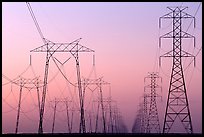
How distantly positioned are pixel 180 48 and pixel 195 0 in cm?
2787

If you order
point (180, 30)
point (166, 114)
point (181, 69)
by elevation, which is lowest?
point (166, 114)

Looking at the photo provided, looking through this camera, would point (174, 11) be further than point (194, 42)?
Yes

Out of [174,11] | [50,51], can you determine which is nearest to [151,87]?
[174,11]

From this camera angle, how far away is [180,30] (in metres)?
43.1

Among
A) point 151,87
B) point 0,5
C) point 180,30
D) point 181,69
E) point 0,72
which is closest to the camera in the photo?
point 0,5

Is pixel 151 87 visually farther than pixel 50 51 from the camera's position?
Yes

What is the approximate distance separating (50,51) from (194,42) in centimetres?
1107

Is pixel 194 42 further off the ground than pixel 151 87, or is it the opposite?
pixel 194 42

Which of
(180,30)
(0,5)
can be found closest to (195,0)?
(0,5)

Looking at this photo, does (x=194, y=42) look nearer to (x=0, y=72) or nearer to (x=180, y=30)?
(x=180, y=30)

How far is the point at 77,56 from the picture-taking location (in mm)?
43688

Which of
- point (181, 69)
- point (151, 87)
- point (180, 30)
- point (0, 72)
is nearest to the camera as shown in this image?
point (0, 72)

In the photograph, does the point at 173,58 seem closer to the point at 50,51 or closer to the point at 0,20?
the point at 50,51

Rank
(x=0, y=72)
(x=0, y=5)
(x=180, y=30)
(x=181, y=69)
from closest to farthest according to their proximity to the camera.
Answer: (x=0, y=5) → (x=0, y=72) → (x=181, y=69) → (x=180, y=30)
